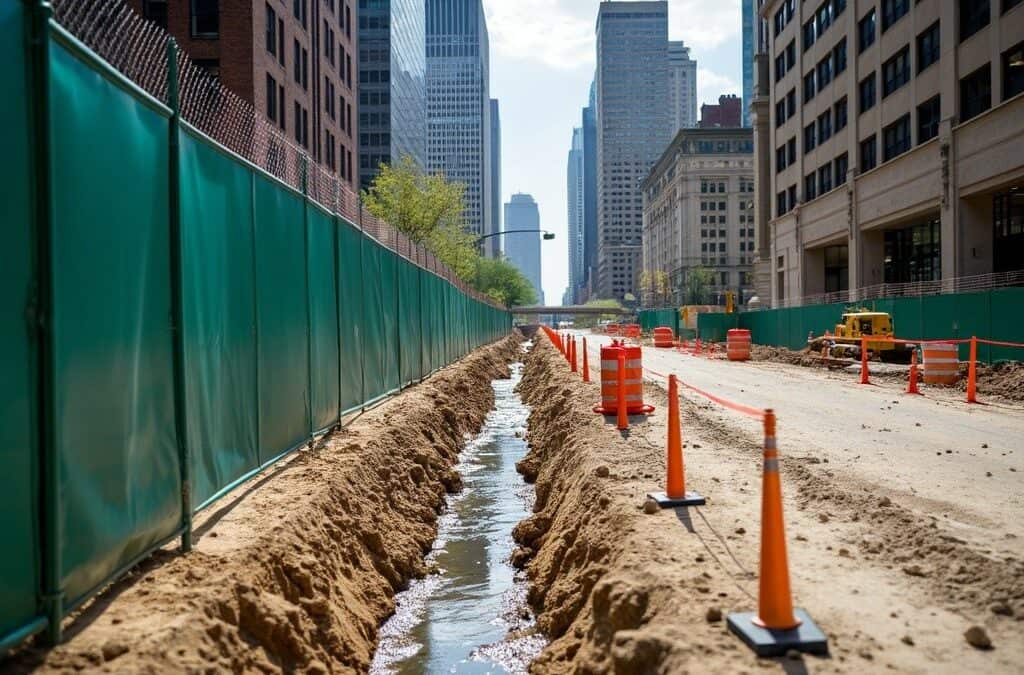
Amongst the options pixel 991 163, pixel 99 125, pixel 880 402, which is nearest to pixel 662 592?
pixel 99 125

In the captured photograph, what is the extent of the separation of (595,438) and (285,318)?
15.5ft

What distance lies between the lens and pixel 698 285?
429 ft

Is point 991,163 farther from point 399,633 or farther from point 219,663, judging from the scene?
point 219,663

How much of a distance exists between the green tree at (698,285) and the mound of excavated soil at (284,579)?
401 ft

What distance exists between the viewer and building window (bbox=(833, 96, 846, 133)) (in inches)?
1817

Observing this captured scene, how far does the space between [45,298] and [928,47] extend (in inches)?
1563

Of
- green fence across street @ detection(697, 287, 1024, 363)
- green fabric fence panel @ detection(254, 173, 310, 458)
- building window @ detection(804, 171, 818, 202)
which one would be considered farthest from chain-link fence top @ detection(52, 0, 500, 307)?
building window @ detection(804, 171, 818, 202)

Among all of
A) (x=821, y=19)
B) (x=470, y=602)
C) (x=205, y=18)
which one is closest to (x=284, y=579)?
(x=470, y=602)

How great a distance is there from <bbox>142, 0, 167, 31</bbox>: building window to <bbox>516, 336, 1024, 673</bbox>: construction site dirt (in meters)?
34.2

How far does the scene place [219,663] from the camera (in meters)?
4.23

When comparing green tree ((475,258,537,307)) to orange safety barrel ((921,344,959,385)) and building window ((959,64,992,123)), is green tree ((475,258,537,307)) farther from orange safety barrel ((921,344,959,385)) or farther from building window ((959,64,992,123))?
orange safety barrel ((921,344,959,385))

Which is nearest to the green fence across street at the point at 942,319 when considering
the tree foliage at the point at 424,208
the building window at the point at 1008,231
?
the building window at the point at 1008,231

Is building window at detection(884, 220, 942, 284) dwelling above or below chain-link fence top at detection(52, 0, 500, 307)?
above

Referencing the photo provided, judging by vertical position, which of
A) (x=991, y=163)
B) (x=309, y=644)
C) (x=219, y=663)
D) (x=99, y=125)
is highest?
(x=991, y=163)
